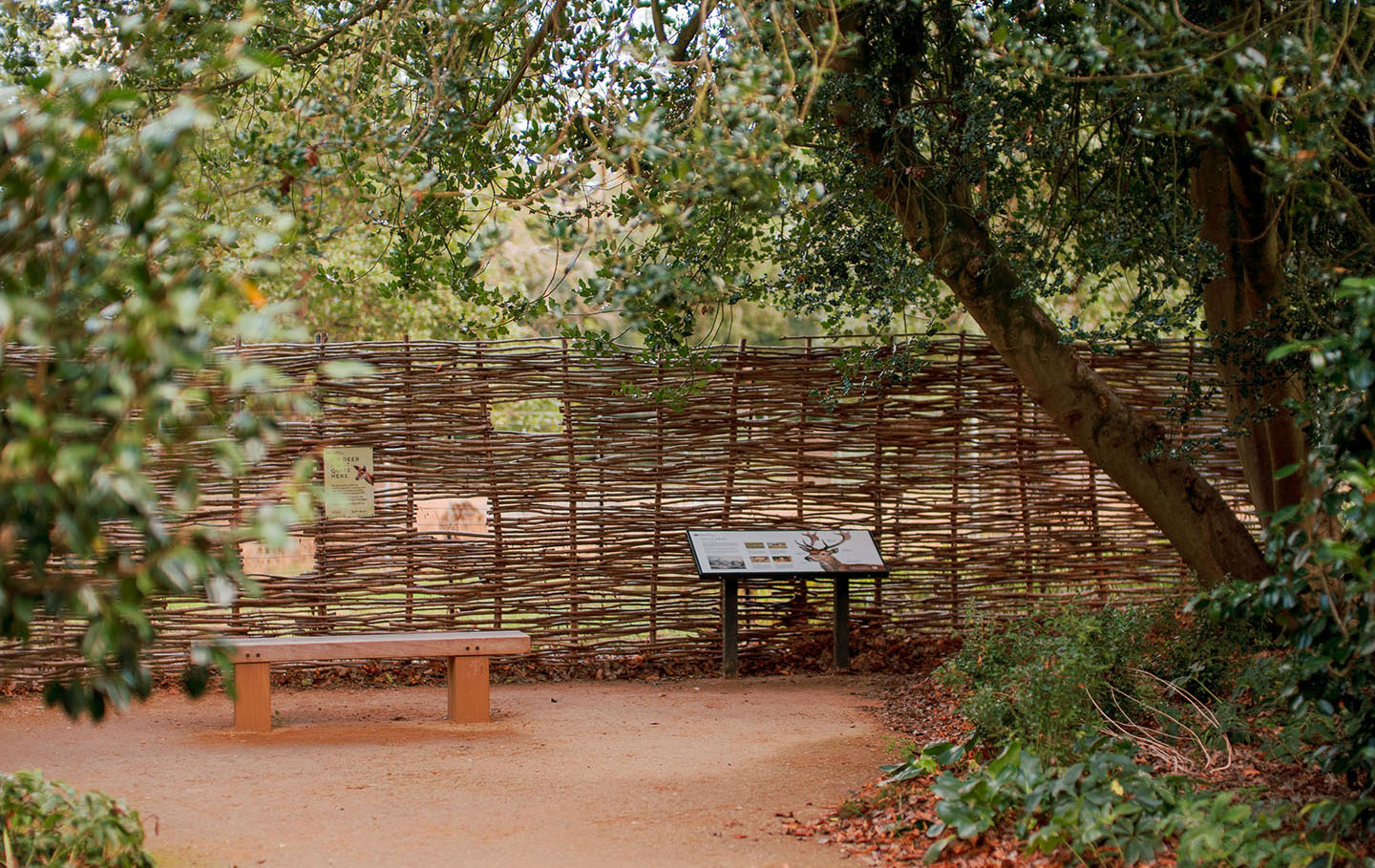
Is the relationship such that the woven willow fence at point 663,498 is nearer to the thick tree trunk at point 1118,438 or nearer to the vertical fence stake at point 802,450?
the vertical fence stake at point 802,450

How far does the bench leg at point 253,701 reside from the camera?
225 inches

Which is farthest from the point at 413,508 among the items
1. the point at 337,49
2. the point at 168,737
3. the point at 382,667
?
the point at 337,49

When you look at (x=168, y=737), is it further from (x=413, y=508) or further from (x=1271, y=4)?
(x=1271, y=4)

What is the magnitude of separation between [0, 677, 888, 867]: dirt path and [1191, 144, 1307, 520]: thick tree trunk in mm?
2339

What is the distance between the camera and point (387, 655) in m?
5.84

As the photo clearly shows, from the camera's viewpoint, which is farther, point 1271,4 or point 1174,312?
point 1174,312

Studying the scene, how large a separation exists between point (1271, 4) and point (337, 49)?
423cm

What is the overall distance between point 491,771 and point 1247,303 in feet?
13.4

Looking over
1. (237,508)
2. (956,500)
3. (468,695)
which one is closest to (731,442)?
(956,500)

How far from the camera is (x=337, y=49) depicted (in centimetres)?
584

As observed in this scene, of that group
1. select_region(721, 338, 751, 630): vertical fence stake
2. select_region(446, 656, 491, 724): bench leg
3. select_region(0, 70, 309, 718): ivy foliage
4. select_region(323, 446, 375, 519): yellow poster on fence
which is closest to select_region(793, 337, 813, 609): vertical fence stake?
select_region(721, 338, 751, 630): vertical fence stake

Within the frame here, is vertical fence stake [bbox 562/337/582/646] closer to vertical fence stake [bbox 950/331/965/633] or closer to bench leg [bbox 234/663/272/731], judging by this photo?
bench leg [bbox 234/663/272/731]

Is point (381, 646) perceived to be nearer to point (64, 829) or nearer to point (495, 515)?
point (495, 515)

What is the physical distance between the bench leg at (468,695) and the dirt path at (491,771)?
0.11 m
